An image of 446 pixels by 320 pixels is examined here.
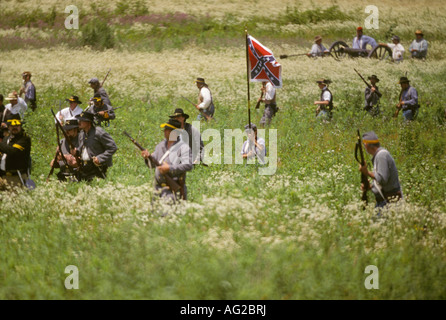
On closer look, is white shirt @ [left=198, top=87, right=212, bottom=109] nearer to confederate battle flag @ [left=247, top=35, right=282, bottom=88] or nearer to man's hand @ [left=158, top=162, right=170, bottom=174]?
confederate battle flag @ [left=247, top=35, right=282, bottom=88]

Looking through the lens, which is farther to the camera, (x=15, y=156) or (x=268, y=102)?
(x=268, y=102)

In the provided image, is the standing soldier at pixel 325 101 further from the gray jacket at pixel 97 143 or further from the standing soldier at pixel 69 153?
the standing soldier at pixel 69 153

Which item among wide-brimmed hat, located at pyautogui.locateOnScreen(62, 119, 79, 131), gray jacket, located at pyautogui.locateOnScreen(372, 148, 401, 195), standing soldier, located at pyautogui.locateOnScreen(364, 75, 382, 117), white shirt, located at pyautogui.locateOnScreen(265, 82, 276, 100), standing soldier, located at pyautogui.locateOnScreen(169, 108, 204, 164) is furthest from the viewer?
standing soldier, located at pyautogui.locateOnScreen(364, 75, 382, 117)

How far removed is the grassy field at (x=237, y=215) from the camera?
649 cm

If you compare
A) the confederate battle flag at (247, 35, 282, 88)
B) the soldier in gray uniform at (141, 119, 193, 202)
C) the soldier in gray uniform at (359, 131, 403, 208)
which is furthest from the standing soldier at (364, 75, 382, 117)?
the soldier in gray uniform at (141, 119, 193, 202)

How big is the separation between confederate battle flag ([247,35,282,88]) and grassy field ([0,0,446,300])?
2.06 meters

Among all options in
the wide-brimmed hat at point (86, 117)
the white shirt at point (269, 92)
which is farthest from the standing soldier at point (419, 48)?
the wide-brimmed hat at point (86, 117)

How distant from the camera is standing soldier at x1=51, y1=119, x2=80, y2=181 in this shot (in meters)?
10.1

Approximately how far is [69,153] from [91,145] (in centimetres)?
53

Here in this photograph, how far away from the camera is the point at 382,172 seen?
8.05 m

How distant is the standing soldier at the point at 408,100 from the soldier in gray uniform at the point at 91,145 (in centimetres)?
1001

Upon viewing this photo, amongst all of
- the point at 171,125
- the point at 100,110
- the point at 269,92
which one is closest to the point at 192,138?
the point at 171,125

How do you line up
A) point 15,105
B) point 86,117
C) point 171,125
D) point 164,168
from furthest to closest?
point 15,105 → point 86,117 → point 171,125 → point 164,168

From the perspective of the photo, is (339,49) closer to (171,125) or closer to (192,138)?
(192,138)
